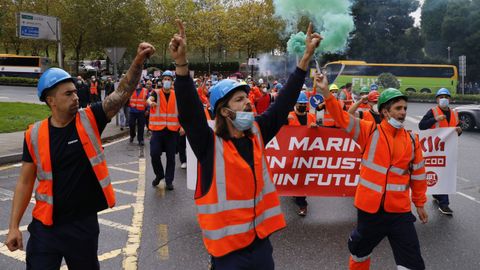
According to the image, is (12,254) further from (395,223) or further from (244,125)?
(395,223)

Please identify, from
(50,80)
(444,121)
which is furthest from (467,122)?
(50,80)

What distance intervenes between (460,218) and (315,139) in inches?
91.1

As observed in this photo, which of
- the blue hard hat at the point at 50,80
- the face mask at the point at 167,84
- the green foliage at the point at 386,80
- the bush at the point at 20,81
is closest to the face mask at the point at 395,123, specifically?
the blue hard hat at the point at 50,80

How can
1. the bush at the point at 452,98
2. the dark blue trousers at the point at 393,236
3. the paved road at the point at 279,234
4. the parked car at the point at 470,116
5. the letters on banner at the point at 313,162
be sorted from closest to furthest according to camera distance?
the dark blue trousers at the point at 393,236 < the paved road at the point at 279,234 < the letters on banner at the point at 313,162 < the parked car at the point at 470,116 < the bush at the point at 452,98

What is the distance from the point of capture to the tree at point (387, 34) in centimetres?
4216

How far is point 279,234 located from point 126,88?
3113 millimetres

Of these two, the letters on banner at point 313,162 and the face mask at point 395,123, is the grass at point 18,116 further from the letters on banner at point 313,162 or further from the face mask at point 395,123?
the face mask at point 395,123

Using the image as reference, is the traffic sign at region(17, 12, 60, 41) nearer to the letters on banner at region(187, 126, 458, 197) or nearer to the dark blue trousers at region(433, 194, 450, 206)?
the letters on banner at region(187, 126, 458, 197)

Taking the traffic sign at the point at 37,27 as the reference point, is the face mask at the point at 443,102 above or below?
below

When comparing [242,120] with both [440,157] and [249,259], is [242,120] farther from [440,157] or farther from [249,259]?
[440,157]

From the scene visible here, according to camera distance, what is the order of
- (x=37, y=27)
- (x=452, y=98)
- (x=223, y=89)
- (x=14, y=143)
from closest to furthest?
(x=223, y=89), (x=14, y=143), (x=37, y=27), (x=452, y=98)

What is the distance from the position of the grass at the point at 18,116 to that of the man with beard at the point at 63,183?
12339 millimetres

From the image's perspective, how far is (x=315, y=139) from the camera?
6500 millimetres

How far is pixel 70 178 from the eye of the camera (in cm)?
315
